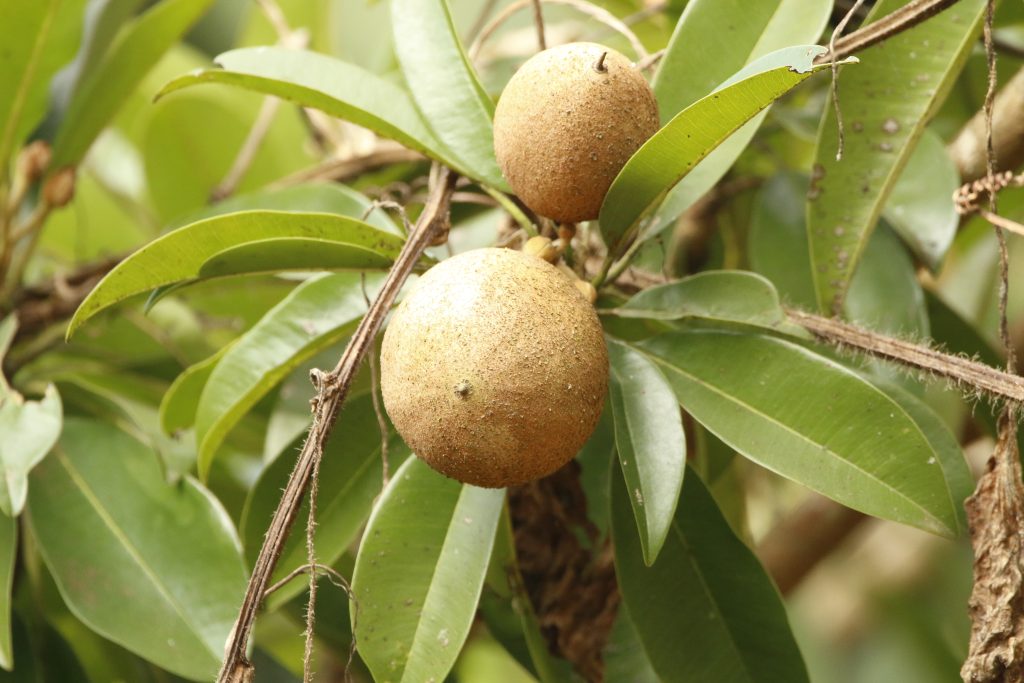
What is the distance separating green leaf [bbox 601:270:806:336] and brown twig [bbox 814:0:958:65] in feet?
0.53

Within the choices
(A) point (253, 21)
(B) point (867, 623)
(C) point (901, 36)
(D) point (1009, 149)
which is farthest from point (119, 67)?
(B) point (867, 623)

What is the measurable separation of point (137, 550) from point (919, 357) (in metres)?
0.67

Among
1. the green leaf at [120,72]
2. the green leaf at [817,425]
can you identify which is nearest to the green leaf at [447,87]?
the green leaf at [817,425]

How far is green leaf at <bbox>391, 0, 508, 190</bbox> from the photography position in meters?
0.81

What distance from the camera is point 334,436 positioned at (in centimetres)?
87

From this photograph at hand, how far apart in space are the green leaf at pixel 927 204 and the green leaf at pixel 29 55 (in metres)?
0.88

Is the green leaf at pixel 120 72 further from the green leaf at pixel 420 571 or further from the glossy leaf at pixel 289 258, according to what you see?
the green leaf at pixel 420 571

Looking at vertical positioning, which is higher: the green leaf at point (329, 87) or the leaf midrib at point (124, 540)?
the green leaf at point (329, 87)

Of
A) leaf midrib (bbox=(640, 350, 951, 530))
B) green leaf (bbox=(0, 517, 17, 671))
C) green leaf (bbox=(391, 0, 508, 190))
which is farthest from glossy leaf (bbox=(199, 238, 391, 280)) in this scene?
green leaf (bbox=(0, 517, 17, 671))

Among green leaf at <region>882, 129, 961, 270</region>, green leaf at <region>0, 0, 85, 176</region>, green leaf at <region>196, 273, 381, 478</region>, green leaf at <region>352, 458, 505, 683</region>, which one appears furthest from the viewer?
green leaf at <region>0, 0, 85, 176</region>

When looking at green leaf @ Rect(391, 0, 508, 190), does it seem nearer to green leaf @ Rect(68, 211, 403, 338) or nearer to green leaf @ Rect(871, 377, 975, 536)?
green leaf @ Rect(68, 211, 403, 338)

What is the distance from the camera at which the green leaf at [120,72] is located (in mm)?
1229

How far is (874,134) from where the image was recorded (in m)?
0.87

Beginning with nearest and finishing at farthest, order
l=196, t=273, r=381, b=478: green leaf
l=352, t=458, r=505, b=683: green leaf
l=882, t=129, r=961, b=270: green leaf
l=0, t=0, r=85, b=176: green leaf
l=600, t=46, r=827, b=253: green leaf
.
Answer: l=600, t=46, r=827, b=253: green leaf → l=352, t=458, r=505, b=683: green leaf → l=196, t=273, r=381, b=478: green leaf → l=882, t=129, r=961, b=270: green leaf → l=0, t=0, r=85, b=176: green leaf
